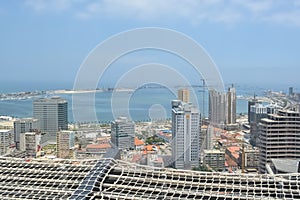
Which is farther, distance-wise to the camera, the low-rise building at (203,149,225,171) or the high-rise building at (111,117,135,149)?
the high-rise building at (111,117,135,149)

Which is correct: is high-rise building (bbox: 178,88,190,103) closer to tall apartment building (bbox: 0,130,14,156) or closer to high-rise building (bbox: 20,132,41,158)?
high-rise building (bbox: 20,132,41,158)

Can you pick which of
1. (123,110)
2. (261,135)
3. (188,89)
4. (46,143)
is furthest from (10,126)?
(261,135)

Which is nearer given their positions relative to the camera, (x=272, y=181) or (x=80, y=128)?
(x=272, y=181)

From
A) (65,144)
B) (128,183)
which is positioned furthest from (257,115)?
(128,183)

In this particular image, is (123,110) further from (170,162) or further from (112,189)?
(112,189)

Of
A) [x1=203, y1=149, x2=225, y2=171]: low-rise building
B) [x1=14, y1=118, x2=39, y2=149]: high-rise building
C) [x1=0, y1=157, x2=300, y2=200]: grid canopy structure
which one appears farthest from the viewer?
[x1=14, y1=118, x2=39, y2=149]: high-rise building

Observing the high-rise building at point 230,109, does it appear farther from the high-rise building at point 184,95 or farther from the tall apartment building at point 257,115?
the high-rise building at point 184,95

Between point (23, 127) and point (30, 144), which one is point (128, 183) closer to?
point (30, 144)

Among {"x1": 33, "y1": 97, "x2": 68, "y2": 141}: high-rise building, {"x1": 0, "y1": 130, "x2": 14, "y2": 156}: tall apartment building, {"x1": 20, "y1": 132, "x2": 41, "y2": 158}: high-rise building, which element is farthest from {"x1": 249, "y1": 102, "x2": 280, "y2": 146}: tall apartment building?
{"x1": 0, "y1": 130, "x2": 14, "y2": 156}: tall apartment building
